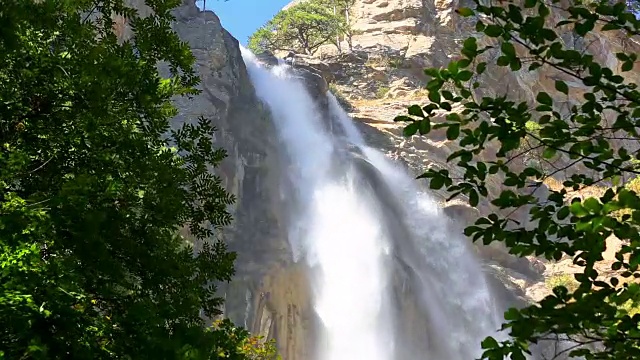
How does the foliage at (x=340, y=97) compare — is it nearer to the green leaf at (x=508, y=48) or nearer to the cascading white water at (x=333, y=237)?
the cascading white water at (x=333, y=237)

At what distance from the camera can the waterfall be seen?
23375mm

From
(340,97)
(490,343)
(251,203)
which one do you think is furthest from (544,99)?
(340,97)

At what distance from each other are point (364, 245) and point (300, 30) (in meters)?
20.1

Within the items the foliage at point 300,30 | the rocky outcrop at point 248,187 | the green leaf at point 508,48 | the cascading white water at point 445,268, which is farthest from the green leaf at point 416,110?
the foliage at point 300,30

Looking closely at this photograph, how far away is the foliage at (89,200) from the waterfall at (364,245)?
17007 mm

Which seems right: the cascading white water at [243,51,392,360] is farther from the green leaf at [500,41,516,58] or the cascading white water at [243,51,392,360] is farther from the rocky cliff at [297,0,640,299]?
the green leaf at [500,41,516,58]

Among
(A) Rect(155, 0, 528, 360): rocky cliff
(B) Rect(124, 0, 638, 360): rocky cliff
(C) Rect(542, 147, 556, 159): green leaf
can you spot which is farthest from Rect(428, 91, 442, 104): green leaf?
(A) Rect(155, 0, 528, 360): rocky cliff

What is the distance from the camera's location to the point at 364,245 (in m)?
25.8

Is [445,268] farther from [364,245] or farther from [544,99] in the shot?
[544,99]

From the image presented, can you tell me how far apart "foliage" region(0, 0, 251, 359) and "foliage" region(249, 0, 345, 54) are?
3558 cm

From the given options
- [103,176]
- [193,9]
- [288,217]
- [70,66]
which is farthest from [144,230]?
[193,9]

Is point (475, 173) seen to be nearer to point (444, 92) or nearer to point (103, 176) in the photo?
point (444, 92)

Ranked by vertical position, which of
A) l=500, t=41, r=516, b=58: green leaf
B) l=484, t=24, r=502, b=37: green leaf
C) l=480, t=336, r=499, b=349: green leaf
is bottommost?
l=480, t=336, r=499, b=349: green leaf

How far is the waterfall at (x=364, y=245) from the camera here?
23.4 m
